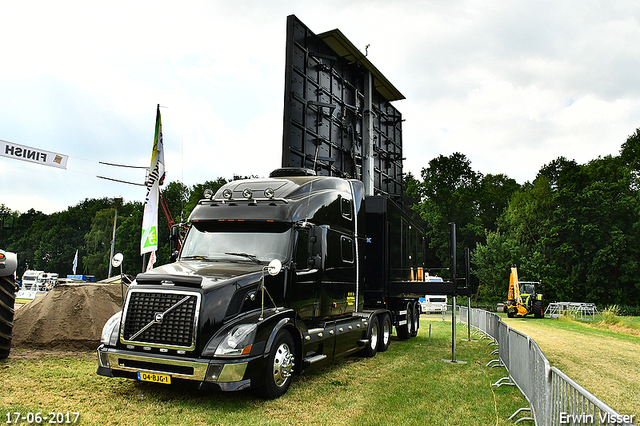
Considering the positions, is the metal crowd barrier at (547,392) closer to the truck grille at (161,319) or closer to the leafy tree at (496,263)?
the truck grille at (161,319)

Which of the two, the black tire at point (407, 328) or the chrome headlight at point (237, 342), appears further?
the black tire at point (407, 328)

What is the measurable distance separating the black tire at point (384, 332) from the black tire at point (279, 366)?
5.09m

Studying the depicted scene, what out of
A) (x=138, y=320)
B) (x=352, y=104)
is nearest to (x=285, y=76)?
(x=352, y=104)

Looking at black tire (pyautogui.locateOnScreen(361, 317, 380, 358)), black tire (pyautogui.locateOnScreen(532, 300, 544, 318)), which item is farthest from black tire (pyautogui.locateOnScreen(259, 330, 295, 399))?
black tire (pyautogui.locateOnScreen(532, 300, 544, 318))

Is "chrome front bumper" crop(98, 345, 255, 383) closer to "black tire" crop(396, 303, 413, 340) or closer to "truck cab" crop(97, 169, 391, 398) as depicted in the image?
"truck cab" crop(97, 169, 391, 398)

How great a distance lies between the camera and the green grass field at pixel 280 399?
5852 mm

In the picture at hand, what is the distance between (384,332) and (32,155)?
872 cm

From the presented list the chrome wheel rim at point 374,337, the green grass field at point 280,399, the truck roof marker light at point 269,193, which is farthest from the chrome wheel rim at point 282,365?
the chrome wheel rim at point 374,337

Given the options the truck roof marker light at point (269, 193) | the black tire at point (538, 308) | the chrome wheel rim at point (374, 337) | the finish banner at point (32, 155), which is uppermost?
the finish banner at point (32, 155)

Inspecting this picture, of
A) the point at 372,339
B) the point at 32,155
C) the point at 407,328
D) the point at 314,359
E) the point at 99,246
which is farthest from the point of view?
the point at 99,246

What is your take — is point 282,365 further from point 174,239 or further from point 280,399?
point 174,239

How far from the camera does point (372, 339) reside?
11305 millimetres

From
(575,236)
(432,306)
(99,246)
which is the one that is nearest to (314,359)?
(432,306)

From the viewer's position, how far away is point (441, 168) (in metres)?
63.5
